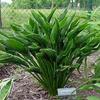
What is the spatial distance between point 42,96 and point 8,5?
5.21 meters

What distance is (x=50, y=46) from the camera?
2.65 metres

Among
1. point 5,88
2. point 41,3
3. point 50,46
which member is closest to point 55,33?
point 50,46

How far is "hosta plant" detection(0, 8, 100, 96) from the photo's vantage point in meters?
2.59

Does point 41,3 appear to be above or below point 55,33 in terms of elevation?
below

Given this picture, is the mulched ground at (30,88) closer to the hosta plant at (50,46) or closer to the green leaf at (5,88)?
the hosta plant at (50,46)

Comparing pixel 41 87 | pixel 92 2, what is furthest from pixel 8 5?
pixel 41 87

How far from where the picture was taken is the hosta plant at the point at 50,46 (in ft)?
8.51

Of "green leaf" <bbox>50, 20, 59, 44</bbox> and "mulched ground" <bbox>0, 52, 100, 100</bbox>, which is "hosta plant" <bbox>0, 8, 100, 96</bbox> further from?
"mulched ground" <bbox>0, 52, 100, 100</bbox>

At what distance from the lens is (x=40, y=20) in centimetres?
267

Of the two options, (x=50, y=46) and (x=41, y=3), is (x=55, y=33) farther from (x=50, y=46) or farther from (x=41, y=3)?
(x=41, y=3)

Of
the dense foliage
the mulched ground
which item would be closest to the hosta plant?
the mulched ground

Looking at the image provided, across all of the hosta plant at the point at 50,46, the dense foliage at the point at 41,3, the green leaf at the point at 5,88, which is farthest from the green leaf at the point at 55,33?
the dense foliage at the point at 41,3

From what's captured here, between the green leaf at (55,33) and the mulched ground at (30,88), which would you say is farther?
the mulched ground at (30,88)

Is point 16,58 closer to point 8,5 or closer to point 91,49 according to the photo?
point 91,49
